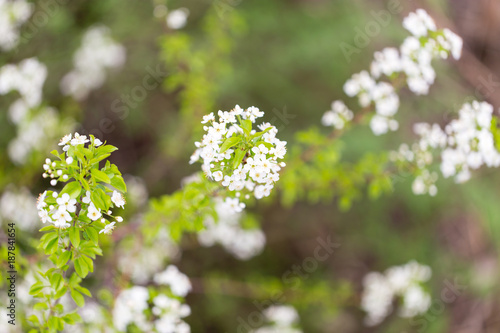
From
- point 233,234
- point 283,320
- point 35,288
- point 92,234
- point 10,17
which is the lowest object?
point 283,320

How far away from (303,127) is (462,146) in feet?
11.5

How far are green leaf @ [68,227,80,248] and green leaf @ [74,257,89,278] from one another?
6.1 inches

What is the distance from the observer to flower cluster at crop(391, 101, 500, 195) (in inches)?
112

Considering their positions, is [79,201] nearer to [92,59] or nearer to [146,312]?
[146,312]

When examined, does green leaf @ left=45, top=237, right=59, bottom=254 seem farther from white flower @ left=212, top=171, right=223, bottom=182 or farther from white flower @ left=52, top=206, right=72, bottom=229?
white flower @ left=212, top=171, right=223, bottom=182

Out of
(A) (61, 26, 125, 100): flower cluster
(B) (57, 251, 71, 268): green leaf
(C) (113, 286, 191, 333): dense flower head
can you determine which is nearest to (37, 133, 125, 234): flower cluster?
(B) (57, 251, 71, 268): green leaf

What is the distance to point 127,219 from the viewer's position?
15.1 feet

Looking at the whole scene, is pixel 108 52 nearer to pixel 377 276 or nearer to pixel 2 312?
pixel 2 312

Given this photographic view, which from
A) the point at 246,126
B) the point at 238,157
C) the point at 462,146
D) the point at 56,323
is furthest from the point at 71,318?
the point at 462,146

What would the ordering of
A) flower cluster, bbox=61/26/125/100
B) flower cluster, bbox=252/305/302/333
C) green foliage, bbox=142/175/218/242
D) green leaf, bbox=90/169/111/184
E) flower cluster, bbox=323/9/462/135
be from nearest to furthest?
green leaf, bbox=90/169/111/184 < green foliage, bbox=142/175/218/242 < flower cluster, bbox=323/9/462/135 < flower cluster, bbox=252/305/302/333 < flower cluster, bbox=61/26/125/100

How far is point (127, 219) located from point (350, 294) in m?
2.33

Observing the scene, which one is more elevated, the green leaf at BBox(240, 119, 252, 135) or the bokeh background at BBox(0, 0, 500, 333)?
the green leaf at BBox(240, 119, 252, 135)

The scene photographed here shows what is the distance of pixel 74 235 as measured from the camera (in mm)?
2086

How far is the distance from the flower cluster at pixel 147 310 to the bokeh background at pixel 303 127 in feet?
8.37
